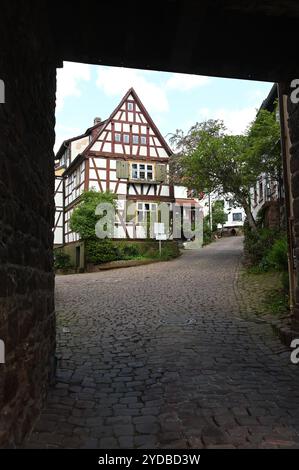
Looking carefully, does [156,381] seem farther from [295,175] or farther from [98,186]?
[98,186]

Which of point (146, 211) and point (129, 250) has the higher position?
point (146, 211)

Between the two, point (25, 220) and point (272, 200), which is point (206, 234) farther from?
point (25, 220)

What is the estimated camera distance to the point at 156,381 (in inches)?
177

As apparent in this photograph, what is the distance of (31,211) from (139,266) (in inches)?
681

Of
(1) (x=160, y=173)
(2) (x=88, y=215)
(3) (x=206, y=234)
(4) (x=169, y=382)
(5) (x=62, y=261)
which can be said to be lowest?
(4) (x=169, y=382)

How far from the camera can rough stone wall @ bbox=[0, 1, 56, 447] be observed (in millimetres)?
2625

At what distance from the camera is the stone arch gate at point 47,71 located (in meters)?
2.72

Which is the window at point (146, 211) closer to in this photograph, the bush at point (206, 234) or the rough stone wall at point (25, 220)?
the bush at point (206, 234)

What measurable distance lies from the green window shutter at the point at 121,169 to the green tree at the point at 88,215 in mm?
2775

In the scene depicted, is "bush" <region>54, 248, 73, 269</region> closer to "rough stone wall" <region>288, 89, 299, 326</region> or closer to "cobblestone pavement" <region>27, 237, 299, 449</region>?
"cobblestone pavement" <region>27, 237, 299, 449</region>

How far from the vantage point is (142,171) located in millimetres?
26328

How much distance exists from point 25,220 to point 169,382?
2.39 metres

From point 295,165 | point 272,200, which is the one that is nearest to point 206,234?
point 272,200

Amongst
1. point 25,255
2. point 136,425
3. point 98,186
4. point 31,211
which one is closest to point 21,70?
point 31,211
